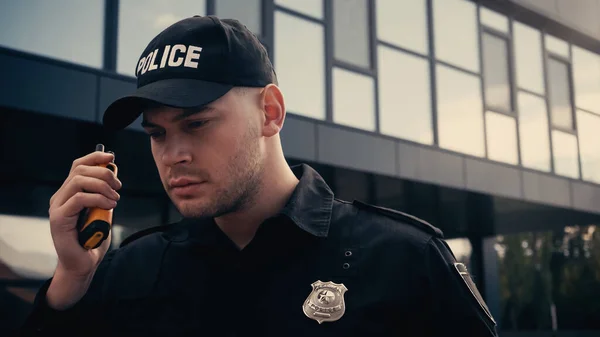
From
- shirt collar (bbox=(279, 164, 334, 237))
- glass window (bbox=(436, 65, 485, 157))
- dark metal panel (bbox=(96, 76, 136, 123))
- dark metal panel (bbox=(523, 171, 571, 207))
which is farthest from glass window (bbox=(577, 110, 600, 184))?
shirt collar (bbox=(279, 164, 334, 237))

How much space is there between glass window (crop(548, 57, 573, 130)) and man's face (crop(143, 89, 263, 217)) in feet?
44.0

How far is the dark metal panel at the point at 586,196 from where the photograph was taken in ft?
46.3

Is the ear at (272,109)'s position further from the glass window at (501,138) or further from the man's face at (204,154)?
the glass window at (501,138)

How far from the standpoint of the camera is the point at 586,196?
14.4m

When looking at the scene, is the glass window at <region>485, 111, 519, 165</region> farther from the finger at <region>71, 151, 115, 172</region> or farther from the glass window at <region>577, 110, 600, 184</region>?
the finger at <region>71, 151, 115, 172</region>

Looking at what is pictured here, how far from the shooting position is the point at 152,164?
8.91 metres

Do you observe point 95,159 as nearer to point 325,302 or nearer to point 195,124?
point 195,124

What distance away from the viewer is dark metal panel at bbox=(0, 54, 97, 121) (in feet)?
22.3

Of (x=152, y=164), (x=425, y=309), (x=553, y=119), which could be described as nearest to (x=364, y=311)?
(x=425, y=309)

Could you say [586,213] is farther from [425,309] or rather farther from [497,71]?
[425,309]

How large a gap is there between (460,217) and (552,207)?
1749 mm

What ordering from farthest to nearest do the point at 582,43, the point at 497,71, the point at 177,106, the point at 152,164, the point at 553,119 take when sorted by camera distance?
the point at 582,43 → the point at 553,119 → the point at 497,71 → the point at 152,164 → the point at 177,106

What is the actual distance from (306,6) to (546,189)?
6147mm

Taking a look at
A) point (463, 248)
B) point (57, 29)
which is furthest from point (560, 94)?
point (57, 29)
